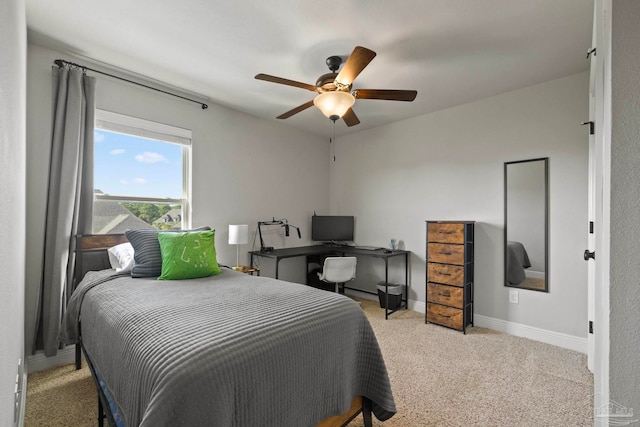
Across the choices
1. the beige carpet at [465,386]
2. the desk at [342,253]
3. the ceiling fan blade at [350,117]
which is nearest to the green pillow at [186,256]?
the beige carpet at [465,386]

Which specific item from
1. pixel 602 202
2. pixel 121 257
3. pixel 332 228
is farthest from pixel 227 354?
pixel 332 228

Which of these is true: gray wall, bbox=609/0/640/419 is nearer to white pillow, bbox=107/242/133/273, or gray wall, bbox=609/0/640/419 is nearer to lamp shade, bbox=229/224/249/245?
white pillow, bbox=107/242/133/273

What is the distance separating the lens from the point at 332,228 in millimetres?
4637

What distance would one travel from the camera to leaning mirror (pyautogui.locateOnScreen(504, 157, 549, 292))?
9.82ft

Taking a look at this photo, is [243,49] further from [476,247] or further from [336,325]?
[476,247]

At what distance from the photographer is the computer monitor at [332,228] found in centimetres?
462

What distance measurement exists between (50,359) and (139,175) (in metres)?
1.75

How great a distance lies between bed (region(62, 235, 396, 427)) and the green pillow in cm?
21

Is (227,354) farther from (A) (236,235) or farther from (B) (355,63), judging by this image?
(A) (236,235)

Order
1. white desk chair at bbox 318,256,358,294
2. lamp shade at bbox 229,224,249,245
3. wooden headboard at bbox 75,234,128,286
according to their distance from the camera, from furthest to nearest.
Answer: white desk chair at bbox 318,256,358,294
lamp shade at bbox 229,224,249,245
wooden headboard at bbox 75,234,128,286

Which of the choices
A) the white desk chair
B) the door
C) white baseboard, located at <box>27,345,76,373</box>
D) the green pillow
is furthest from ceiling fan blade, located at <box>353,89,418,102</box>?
white baseboard, located at <box>27,345,76,373</box>

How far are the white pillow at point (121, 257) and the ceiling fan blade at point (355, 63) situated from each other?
2215mm

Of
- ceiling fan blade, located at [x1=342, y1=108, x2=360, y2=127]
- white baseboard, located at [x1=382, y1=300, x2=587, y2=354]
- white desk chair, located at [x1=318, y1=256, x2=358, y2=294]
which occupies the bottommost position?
white baseboard, located at [x1=382, y1=300, x2=587, y2=354]

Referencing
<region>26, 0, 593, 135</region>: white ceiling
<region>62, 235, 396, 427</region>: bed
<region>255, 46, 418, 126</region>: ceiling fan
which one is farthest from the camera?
<region>255, 46, 418, 126</region>: ceiling fan
